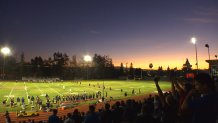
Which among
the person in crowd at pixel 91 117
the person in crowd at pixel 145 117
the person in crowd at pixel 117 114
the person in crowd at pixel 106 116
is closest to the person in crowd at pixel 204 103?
the person in crowd at pixel 145 117

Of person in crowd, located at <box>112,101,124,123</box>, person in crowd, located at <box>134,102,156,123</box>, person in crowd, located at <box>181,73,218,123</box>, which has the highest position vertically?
person in crowd, located at <box>181,73,218,123</box>

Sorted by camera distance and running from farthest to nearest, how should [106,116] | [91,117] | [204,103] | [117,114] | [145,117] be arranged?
1. [117,114]
2. [106,116]
3. [91,117]
4. [145,117]
5. [204,103]

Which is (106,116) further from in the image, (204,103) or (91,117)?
(204,103)

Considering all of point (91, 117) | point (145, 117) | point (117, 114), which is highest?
point (145, 117)

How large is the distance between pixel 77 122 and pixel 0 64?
598 feet

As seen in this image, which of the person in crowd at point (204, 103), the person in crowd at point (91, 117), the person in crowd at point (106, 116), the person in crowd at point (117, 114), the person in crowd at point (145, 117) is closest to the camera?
→ the person in crowd at point (204, 103)

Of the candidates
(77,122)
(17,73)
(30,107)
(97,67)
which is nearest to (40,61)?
(17,73)

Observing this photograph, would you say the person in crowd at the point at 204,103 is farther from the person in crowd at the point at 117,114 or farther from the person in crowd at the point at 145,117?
the person in crowd at the point at 117,114

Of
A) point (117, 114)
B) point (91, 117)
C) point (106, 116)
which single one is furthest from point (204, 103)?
point (117, 114)

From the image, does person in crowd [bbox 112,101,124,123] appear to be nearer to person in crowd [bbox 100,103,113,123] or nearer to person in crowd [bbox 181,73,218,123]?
person in crowd [bbox 100,103,113,123]

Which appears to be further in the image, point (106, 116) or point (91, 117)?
point (106, 116)

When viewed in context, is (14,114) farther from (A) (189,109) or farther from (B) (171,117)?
(A) (189,109)

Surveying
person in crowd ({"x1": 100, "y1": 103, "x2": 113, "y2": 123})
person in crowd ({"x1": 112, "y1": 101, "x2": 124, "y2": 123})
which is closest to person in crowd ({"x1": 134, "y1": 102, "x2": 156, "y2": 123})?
person in crowd ({"x1": 100, "y1": 103, "x2": 113, "y2": 123})

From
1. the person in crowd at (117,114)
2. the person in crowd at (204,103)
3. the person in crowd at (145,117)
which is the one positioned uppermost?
the person in crowd at (204,103)
